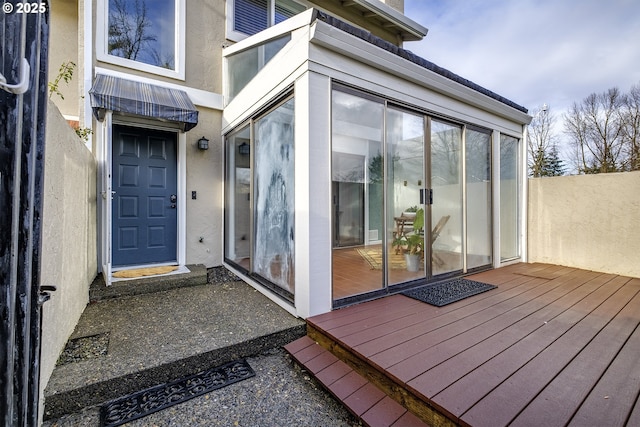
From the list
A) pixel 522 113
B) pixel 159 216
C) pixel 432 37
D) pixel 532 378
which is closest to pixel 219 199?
pixel 159 216

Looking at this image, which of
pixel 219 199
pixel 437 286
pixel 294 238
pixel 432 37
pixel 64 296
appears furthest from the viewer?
pixel 432 37

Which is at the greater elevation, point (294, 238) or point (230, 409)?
point (294, 238)

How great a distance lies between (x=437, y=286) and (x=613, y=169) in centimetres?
1547

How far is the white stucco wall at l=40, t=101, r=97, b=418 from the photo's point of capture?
1.90 metres

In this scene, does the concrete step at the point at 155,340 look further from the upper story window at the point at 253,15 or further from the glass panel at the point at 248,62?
the upper story window at the point at 253,15

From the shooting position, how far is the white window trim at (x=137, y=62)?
162 inches

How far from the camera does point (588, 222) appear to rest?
4.64 metres

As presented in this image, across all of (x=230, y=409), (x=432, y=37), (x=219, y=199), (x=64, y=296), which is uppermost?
(x=432, y=37)

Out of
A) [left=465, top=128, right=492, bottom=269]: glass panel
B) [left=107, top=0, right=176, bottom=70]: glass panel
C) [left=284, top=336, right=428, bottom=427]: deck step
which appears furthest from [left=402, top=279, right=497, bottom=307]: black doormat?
[left=107, top=0, right=176, bottom=70]: glass panel

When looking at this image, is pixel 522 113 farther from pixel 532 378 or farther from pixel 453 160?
pixel 532 378

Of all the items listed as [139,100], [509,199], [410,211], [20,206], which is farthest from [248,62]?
[509,199]

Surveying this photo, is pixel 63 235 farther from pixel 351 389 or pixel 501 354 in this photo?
pixel 501 354

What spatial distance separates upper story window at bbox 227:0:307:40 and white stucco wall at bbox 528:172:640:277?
19.2 ft

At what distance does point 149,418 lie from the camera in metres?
1.77
